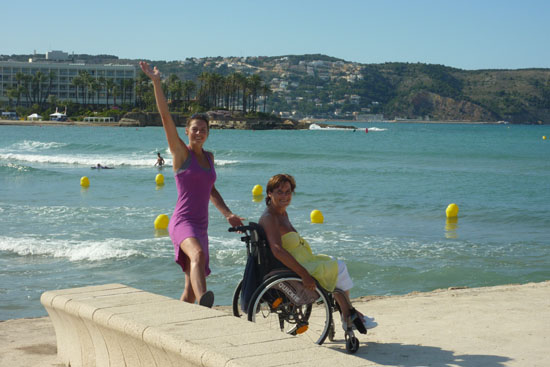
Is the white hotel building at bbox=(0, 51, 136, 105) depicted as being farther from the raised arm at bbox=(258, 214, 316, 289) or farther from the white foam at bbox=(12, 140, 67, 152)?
the raised arm at bbox=(258, 214, 316, 289)

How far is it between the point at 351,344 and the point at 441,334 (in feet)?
3.83

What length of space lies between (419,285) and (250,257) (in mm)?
5572

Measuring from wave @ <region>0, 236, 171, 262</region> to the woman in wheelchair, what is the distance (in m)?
6.78

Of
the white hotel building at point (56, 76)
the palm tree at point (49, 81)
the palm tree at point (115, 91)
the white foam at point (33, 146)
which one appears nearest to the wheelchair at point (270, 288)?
the white foam at point (33, 146)

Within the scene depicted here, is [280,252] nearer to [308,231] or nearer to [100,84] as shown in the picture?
[308,231]

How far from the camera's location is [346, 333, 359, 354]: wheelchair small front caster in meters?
5.17

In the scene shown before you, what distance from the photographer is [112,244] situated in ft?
40.3

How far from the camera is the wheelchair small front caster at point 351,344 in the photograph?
5168 millimetres

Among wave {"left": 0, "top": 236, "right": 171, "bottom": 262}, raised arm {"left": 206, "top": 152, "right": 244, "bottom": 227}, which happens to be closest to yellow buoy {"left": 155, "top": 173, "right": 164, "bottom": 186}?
wave {"left": 0, "top": 236, "right": 171, "bottom": 262}

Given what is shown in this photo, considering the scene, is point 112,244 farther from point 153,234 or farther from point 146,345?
point 146,345

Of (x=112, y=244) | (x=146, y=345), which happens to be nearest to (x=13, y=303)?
(x=112, y=244)

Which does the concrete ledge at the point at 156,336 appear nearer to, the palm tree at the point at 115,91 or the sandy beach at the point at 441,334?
the sandy beach at the point at 441,334

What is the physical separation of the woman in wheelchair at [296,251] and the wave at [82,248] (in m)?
6.78

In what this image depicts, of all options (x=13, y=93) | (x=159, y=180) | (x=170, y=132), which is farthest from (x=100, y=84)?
(x=170, y=132)
